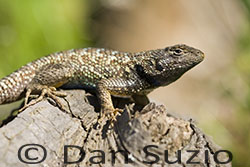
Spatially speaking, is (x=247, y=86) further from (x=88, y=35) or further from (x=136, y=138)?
(x=88, y=35)

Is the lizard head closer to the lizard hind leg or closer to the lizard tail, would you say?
the lizard hind leg

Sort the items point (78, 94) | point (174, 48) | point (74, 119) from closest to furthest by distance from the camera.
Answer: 1. point (74, 119)
2. point (78, 94)
3. point (174, 48)

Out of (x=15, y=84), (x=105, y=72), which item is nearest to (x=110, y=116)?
(x=105, y=72)

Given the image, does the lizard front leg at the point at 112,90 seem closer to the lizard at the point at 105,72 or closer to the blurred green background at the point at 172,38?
the lizard at the point at 105,72

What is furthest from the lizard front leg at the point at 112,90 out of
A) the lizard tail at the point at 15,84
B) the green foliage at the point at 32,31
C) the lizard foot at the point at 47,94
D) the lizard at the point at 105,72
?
the green foliage at the point at 32,31

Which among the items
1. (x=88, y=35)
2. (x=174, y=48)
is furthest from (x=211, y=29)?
(x=174, y=48)
